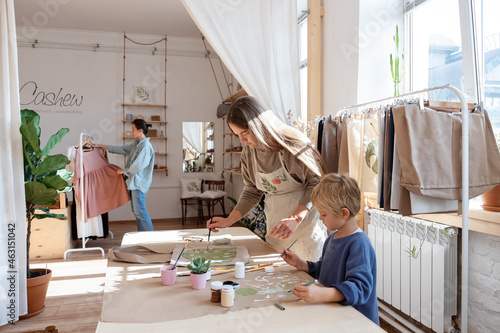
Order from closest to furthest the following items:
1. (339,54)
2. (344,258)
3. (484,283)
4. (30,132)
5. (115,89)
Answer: (344,258)
(484,283)
(30,132)
(339,54)
(115,89)

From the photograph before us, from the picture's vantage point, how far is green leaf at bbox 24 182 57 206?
2.72 m

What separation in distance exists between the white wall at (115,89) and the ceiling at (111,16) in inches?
9.8

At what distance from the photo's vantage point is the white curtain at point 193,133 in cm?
693

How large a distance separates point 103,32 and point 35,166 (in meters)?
4.35

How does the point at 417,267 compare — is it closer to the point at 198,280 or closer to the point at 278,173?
the point at 278,173

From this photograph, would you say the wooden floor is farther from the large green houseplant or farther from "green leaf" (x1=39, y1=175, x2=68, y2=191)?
"green leaf" (x1=39, y1=175, x2=68, y2=191)

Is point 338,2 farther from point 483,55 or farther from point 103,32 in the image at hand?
point 103,32

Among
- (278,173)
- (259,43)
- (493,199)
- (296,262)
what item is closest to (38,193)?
(278,173)

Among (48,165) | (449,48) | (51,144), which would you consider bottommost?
(48,165)

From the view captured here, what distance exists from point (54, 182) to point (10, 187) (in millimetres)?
304

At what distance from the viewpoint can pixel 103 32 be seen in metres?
6.51

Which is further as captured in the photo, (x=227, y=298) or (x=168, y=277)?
(x=168, y=277)

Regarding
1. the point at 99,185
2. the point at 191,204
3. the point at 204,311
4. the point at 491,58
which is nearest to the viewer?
the point at 204,311

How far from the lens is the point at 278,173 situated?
1.92 metres
